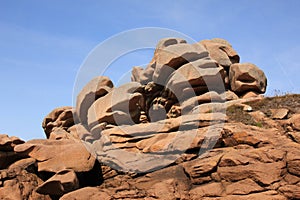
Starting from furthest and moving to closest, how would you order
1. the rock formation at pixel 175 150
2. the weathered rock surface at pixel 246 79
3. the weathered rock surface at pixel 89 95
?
the weathered rock surface at pixel 89 95 < the weathered rock surface at pixel 246 79 < the rock formation at pixel 175 150

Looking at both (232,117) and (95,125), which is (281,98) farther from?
(95,125)

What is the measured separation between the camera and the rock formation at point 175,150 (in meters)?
15.4

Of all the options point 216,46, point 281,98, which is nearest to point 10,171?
point 281,98

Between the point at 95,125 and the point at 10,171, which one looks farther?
the point at 95,125

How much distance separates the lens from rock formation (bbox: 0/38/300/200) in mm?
15414

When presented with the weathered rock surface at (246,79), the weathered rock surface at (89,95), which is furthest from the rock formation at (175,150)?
the weathered rock surface at (246,79)

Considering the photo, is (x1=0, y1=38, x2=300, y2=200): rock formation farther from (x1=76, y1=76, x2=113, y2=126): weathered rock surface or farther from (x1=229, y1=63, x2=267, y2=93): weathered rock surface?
(x1=229, y1=63, x2=267, y2=93): weathered rock surface

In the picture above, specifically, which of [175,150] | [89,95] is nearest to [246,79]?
[89,95]

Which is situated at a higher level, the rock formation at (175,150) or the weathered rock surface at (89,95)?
the weathered rock surface at (89,95)

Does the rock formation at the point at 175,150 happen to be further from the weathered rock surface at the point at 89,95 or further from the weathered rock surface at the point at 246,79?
the weathered rock surface at the point at 246,79

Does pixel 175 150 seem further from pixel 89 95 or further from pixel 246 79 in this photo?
pixel 89 95

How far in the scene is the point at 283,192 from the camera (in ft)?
46.5

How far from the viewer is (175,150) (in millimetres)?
18203

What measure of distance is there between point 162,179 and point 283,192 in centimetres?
548
